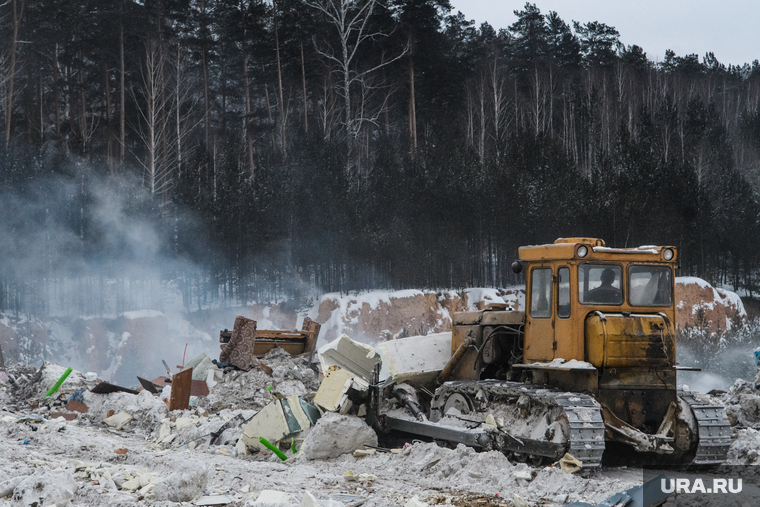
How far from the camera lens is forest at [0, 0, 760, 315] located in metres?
24.5

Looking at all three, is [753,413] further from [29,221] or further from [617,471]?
[29,221]

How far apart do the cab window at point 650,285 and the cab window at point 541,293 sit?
2.81 feet

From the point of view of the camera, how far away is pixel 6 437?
31.0ft

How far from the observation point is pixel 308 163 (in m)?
27.8

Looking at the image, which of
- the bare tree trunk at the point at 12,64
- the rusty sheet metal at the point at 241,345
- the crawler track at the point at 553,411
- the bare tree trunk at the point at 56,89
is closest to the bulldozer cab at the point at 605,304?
the crawler track at the point at 553,411

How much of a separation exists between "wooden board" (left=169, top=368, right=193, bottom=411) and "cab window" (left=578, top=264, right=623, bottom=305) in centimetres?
701

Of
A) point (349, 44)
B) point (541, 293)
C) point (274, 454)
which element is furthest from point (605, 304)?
point (349, 44)

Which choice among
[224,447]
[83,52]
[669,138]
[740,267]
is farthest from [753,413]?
[669,138]

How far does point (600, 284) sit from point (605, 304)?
22 cm

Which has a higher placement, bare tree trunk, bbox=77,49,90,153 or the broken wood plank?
bare tree trunk, bbox=77,49,90,153

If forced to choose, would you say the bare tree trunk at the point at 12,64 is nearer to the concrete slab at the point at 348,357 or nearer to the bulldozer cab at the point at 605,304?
the concrete slab at the point at 348,357

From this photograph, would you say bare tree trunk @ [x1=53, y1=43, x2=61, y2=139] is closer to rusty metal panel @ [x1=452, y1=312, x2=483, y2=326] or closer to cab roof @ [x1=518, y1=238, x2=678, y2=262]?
rusty metal panel @ [x1=452, y1=312, x2=483, y2=326]

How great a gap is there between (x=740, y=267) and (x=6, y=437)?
30645mm

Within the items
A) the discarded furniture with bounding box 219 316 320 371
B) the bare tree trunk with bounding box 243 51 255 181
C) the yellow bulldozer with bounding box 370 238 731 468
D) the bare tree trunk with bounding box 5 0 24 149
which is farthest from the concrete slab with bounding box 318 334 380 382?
the bare tree trunk with bounding box 243 51 255 181
